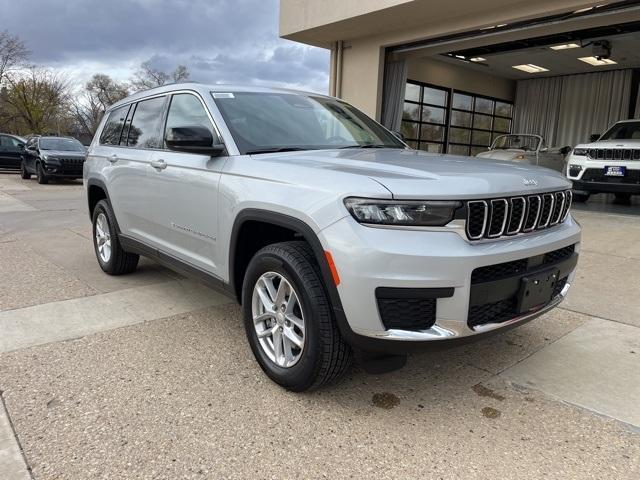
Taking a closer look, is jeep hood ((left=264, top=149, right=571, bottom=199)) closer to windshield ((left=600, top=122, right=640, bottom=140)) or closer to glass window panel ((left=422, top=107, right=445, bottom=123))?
windshield ((left=600, top=122, right=640, bottom=140))

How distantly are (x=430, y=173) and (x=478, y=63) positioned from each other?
58.6 ft

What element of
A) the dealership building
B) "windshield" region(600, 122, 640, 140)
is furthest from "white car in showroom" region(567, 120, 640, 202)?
the dealership building

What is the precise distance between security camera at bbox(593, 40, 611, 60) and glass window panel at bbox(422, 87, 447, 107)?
5.24m

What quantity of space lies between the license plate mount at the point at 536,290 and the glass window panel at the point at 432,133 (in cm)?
1691

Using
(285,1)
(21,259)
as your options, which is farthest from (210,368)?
(285,1)

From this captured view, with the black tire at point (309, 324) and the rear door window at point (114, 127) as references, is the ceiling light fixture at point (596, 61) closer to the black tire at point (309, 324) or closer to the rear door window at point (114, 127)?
the rear door window at point (114, 127)

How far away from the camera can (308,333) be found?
2.71 metres

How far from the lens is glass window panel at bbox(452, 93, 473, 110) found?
20.0m

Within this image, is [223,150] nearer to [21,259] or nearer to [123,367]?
[123,367]

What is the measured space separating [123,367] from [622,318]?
391 cm

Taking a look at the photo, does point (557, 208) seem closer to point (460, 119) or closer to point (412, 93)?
point (412, 93)

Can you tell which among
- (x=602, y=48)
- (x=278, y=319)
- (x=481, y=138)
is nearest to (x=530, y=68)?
(x=481, y=138)

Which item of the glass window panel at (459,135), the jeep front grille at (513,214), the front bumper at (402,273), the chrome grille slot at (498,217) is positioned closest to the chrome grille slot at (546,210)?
the jeep front grille at (513,214)

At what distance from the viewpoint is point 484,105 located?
846 inches
